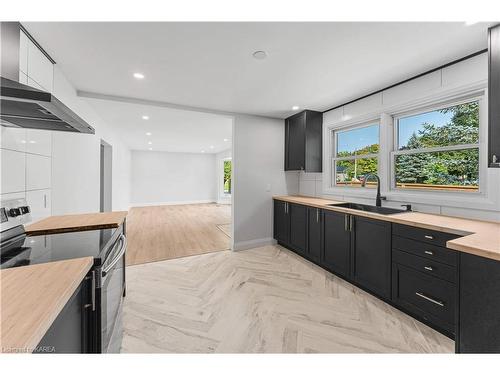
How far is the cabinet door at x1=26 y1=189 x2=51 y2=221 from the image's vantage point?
1.76 m

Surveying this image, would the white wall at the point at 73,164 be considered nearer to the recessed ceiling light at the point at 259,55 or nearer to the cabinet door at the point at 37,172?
the cabinet door at the point at 37,172

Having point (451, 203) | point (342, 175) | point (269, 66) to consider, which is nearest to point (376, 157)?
point (342, 175)

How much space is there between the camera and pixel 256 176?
151 inches

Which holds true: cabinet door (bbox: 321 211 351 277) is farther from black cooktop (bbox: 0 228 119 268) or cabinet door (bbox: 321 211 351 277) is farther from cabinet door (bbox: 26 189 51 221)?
cabinet door (bbox: 26 189 51 221)

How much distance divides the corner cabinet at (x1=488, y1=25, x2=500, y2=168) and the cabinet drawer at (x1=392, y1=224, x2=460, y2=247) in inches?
24.7

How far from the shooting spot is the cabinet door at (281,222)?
361cm

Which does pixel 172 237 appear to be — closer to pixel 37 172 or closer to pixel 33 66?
pixel 37 172

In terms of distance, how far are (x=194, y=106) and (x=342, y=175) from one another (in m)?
2.70

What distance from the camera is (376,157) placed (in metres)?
2.94

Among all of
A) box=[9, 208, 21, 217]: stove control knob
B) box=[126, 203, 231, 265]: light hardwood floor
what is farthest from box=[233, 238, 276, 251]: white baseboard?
box=[9, 208, 21, 217]: stove control knob

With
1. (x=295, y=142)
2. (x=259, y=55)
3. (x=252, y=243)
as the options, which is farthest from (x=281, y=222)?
(x=259, y=55)

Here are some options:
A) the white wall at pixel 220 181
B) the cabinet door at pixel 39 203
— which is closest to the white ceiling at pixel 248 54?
the cabinet door at pixel 39 203
